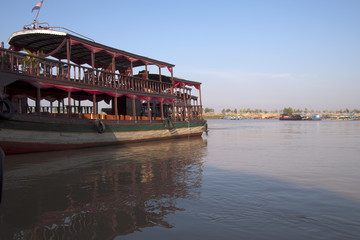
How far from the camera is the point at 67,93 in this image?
1708 cm

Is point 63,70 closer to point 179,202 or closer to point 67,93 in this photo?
point 67,93

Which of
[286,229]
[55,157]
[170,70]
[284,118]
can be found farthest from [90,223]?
[284,118]

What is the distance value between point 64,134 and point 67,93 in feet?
16.6

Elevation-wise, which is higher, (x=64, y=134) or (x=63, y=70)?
(x=63, y=70)

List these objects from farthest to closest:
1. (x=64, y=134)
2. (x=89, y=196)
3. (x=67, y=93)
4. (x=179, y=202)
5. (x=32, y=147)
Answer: (x=67, y=93), (x=64, y=134), (x=32, y=147), (x=89, y=196), (x=179, y=202)

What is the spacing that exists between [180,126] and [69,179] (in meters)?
15.3

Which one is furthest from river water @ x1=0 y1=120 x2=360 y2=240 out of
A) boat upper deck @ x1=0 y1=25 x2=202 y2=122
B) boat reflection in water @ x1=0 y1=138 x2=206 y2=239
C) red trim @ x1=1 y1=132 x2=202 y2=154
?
boat upper deck @ x1=0 y1=25 x2=202 y2=122

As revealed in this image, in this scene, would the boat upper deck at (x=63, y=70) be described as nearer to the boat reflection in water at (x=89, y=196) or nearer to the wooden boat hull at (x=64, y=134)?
the wooden boat hull at (x=64, y=134)

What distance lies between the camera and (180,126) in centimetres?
2230

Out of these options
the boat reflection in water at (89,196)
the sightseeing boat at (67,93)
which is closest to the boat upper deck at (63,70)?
the sightseeing boat at (67,93)

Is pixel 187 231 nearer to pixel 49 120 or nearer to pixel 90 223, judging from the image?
pixel 90 223

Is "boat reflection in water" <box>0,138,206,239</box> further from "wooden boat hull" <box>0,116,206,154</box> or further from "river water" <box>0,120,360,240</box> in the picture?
"wooden boat hull" <box>0,116,206,154</box>

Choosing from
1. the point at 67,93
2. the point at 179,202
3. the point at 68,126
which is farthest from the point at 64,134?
the point at 179,202

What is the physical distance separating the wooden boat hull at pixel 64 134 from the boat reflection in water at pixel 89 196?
4.69 ft
